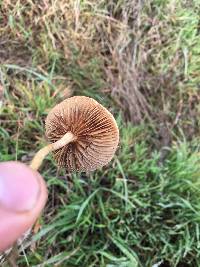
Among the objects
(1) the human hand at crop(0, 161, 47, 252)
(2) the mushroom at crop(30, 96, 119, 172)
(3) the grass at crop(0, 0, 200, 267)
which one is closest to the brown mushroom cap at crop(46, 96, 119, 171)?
(2) the mushroom at crop(30, 96, 119, 172)

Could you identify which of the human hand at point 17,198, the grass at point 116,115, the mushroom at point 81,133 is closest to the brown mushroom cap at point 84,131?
the mushroom at point 81,133

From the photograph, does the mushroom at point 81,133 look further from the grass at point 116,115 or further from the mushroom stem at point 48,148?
the grass at point 116,115

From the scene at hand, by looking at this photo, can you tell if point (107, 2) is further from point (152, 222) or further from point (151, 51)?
point (152, 222)

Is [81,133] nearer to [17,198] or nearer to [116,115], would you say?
[17,198]

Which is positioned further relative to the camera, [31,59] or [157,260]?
[31,59]

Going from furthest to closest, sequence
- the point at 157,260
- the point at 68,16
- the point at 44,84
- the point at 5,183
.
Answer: the point at 68,16, the point at 44,84, the point at 157,260, the point at 5,183

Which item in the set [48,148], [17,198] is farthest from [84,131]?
[17,198]

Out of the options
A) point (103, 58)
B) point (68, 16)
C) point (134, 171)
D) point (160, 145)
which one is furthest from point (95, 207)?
point (68, 16)

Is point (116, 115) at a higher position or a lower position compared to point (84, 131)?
lower
